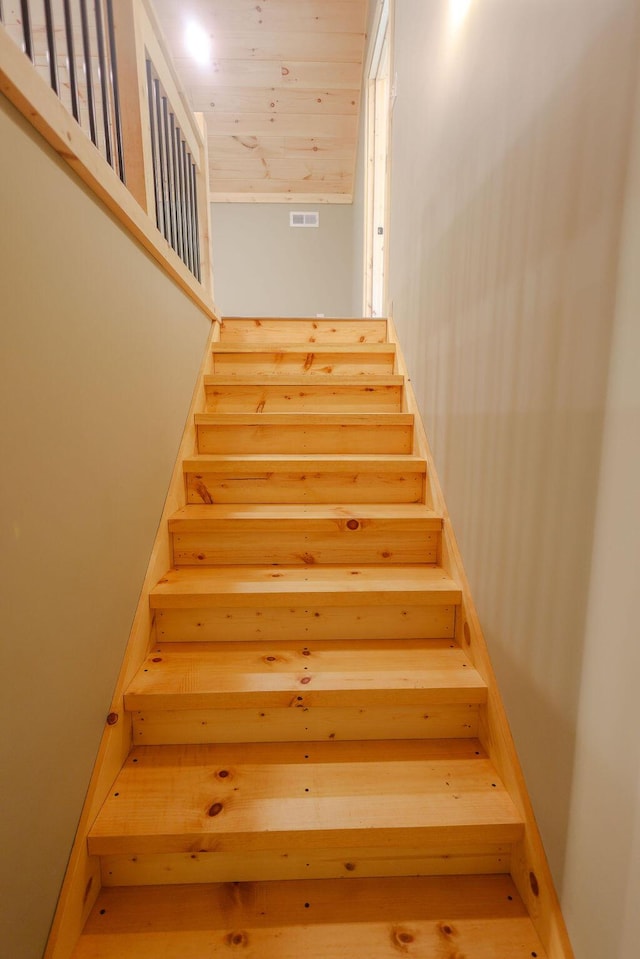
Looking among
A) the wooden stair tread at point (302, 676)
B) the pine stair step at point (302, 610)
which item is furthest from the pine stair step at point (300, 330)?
the wooden stair tread at point (302, 676)

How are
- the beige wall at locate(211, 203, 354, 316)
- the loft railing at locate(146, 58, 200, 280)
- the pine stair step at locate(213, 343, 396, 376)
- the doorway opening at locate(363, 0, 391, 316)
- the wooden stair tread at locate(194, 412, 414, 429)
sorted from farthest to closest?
the beige wall at locate(211, 203, 354, 316) < the doorway opening at locate(363, 0, 391, 316) < the pine stair step at locate(213, 343, 396, 376) < the wooden stair tread at locate(194, 412, 414, 429) < the loft railing at locate(146, 58, 200, 280)

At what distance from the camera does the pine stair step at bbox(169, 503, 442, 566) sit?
1.64 m

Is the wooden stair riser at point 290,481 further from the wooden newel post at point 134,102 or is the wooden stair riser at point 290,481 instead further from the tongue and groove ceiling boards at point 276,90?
the tongue and groove ceiling boards at point 276,90

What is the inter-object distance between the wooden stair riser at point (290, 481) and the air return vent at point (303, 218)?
411cm

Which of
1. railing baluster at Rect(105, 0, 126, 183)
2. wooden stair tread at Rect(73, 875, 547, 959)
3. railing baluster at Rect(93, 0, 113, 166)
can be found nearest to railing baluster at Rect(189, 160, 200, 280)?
railing baluster at Rect(105, 0, 126, 183)

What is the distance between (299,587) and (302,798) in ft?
1.82

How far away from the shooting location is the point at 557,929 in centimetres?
88

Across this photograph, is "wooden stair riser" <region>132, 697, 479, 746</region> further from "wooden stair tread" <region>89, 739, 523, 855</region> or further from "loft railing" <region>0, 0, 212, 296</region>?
"loft railing" <region>0, 0, 212, 296</region>

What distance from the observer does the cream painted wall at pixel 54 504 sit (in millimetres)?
792

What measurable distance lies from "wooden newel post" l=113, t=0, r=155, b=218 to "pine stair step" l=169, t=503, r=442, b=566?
3.80ft

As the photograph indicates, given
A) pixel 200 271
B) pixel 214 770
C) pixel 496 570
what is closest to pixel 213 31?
pixel 200 271

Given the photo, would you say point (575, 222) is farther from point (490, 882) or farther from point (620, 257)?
point (490, 882)

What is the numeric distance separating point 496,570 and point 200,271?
7.61ft

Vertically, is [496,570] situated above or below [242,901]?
above
